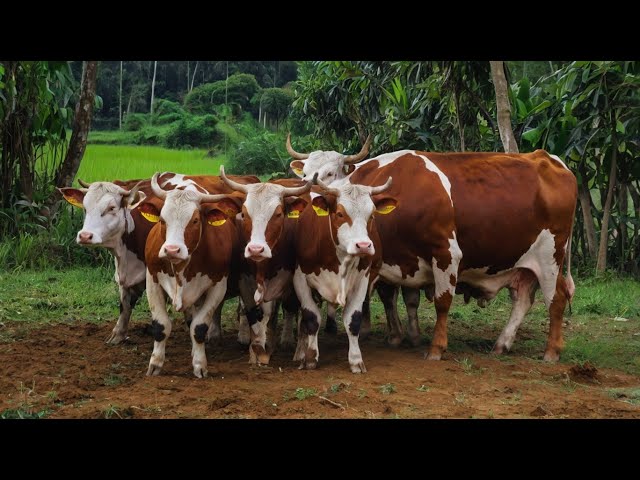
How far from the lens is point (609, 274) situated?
39.4 feet

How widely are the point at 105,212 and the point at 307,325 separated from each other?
226 centimetres

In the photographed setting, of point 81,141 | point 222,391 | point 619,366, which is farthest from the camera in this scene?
point 81,141

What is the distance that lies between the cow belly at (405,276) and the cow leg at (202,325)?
5.77 feet

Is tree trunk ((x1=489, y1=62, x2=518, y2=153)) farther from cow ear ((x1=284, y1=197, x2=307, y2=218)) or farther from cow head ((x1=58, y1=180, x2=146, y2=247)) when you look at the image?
cow head ((x1=58, y1=180, x2=146, y2=247))

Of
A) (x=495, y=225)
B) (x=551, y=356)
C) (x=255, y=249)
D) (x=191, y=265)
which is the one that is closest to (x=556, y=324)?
(x=551, y=356)

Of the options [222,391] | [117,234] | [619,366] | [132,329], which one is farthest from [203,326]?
[619,366]

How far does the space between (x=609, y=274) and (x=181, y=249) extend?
7.02 meters

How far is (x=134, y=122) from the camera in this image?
24672 mm

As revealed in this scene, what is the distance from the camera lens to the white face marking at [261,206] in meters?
7.56

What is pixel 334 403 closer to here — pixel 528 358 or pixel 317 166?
pixel 528 358

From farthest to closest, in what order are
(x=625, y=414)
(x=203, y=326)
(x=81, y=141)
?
1. (x=81, y=141)
2. (x=203, y=326)
3. (x=625, y=414)

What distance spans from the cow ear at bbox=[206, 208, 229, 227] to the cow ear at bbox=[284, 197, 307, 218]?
2.01ft

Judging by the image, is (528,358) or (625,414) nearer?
(625,414)

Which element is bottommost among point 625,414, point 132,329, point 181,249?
point 132,329
